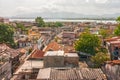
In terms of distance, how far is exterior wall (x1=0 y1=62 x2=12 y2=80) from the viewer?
83.7ft

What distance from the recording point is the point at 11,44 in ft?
157

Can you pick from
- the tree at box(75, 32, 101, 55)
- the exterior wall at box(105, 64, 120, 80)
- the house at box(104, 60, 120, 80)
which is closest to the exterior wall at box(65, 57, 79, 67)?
the exterior wall at box(105, 64, 120, 80)

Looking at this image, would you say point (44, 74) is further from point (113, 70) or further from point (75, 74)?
point (113, 70)

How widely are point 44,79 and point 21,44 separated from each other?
35972 millimetres

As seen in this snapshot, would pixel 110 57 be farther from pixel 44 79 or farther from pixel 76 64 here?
pixel 44 79

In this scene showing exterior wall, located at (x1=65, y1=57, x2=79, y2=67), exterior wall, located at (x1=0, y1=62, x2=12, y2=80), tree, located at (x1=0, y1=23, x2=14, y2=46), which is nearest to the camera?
exterior wall, located at (x1=0, y1=62, x2=12, y2=80)

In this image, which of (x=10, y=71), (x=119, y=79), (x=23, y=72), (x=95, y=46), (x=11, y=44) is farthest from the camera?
(x=11, y=44)

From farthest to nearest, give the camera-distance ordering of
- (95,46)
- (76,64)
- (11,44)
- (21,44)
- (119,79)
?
(21,44) < (11,44) < (95,46) < (76,64) < (119,79)

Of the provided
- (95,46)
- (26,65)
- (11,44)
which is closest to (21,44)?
(11,44)

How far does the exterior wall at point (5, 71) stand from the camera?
2552 centimetres

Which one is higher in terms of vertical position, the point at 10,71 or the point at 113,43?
the point at 113,43

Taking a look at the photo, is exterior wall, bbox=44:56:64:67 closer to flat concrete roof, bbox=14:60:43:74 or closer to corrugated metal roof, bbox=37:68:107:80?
flat concrete roof, bbox=14:60:43:74

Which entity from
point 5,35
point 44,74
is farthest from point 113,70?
point 5,35

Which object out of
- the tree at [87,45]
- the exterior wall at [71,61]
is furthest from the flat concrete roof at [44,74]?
the tree at [87,45]
